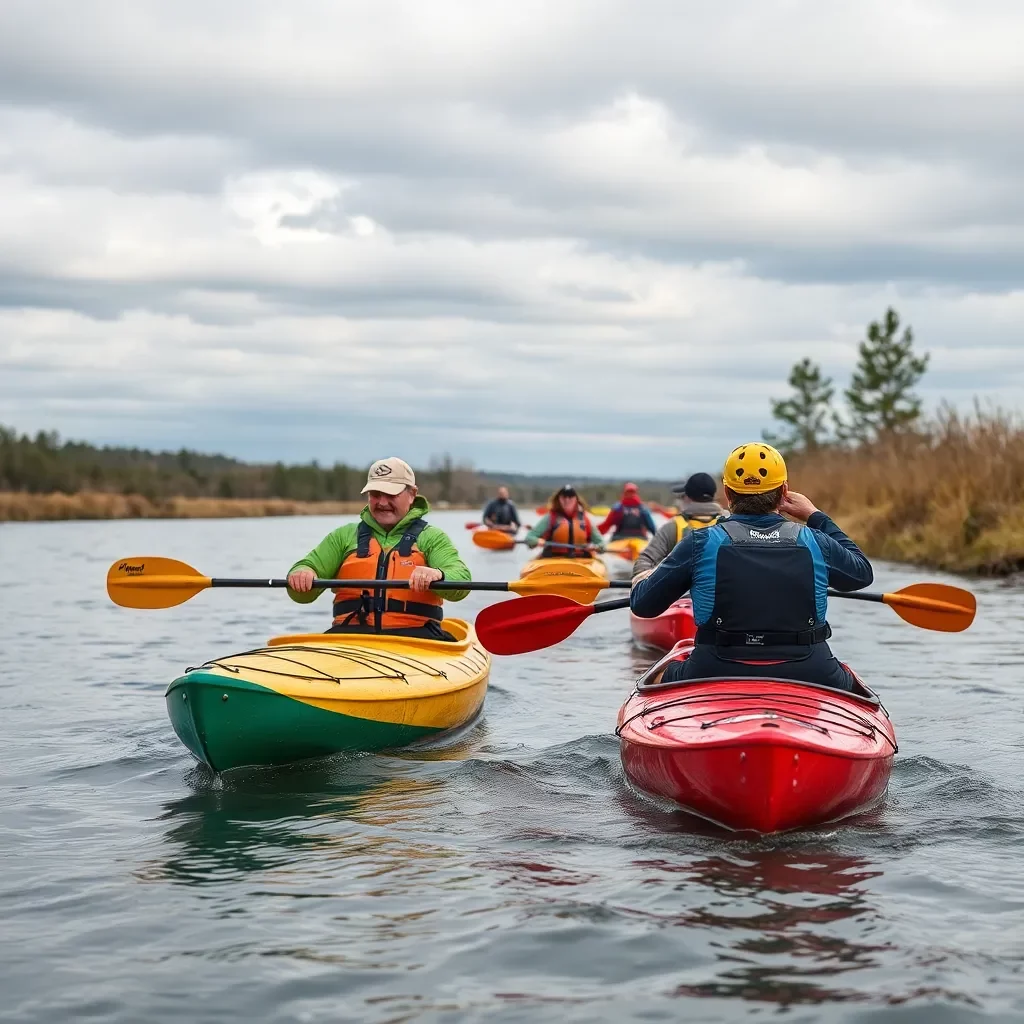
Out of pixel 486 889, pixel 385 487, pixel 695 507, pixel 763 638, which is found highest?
pixel 385 487

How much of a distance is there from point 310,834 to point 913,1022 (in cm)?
301

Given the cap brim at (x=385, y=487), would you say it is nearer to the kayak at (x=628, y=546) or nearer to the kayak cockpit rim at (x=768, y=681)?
the kayak cockpit rim at (x=768, y=681)

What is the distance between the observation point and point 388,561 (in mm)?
8773

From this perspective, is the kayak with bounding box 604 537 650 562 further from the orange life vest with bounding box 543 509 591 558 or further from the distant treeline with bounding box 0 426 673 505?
the distant treeline with bounding box 0 426 673 505

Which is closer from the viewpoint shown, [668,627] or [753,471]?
[753,471]

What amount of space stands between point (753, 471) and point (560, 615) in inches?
76.6

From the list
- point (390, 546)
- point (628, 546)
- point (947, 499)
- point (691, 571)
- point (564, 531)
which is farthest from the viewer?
point (947, 499)

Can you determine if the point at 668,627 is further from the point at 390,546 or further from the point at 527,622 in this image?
the point at 527,622

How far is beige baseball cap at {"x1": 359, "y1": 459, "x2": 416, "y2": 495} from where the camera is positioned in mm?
8648

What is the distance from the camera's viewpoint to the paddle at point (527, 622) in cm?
764

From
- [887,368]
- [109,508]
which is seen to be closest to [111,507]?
[109,508]

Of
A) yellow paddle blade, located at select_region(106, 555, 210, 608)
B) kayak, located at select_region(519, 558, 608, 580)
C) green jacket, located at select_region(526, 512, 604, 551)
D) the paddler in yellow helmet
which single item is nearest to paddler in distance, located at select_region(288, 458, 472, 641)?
yellow paddle blade, located at select_region(106, 555, 210, 608)

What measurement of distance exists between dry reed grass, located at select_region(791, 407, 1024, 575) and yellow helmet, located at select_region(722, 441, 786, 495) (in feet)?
48.1

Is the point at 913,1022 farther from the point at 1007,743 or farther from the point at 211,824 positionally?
the point at 1007,743
